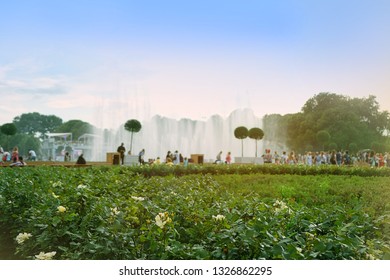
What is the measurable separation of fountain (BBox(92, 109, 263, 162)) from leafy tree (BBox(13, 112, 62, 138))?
1135 cm

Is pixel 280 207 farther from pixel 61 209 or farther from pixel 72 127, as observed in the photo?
pixel 72 127

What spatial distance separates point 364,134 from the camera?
5.82 meters

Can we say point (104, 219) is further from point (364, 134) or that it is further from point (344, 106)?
point (364, 134)

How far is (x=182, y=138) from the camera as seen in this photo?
66.6 feet

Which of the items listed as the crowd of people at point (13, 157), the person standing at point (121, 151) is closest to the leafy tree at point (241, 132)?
the person standing at point (121, 151)

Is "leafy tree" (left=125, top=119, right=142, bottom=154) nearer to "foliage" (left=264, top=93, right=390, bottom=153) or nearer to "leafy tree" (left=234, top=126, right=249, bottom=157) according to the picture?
"leafy tree" (left=234, top=126, right=249, bottom=157)

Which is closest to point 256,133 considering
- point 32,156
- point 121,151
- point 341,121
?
point 121,151

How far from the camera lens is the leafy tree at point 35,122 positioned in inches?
218

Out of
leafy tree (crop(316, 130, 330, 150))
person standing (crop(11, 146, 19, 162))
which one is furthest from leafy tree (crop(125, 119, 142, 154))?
leafy tree (crop(316, 130, 330, 150))

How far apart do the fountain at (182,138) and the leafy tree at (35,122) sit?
37.2ft

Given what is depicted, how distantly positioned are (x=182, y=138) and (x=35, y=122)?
47.2 feet

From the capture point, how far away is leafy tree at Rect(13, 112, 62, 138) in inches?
218

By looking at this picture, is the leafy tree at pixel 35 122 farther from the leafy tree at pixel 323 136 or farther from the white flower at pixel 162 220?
the leafy tree at pixel 323 136

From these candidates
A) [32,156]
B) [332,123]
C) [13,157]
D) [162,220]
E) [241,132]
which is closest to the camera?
[162,220]
